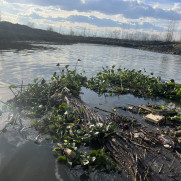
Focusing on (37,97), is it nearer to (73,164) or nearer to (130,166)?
(73,164)

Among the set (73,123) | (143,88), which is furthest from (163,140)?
(143,88)

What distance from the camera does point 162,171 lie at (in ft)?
11.0

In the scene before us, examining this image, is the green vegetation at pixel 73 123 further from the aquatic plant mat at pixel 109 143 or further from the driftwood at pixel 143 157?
the driftwood at pixel 143 157

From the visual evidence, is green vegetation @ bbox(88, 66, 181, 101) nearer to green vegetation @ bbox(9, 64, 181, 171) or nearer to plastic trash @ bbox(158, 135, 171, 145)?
green vegetation @ bbox(9, 64, 181, 171)

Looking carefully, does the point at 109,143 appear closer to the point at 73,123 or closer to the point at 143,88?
the point at 73,123

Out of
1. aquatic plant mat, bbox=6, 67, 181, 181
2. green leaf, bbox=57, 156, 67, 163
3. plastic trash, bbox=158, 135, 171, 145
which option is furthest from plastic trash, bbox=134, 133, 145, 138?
green leaf, bbox=57, 156, 67, 163

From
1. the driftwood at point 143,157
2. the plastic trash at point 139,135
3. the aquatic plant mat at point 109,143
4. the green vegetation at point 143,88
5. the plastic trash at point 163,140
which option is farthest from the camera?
the green vegetation at point 143,88

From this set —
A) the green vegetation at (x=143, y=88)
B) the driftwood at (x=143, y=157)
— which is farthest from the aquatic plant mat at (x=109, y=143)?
the green vegetation at (x=143, y=88)

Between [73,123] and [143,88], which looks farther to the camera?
[143,88]

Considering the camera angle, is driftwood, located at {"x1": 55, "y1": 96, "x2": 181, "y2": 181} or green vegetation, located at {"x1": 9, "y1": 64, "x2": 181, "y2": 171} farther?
green vegetation, located at {"x1": 9, "y1": 64, "x2": 181, "y2": 171}

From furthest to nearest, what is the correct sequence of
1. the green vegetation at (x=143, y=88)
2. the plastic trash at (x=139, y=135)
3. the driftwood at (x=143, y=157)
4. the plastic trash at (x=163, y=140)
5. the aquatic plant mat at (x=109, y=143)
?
the green vegetation at (x=143, y=88) → the plastic trash at (x=139, y=135) → the plastic trash at (x=163, y=140) → the aquatic plant mat at (x=109, y=143) → the driftwood at (x=143, y=157)

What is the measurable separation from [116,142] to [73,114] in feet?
6.00

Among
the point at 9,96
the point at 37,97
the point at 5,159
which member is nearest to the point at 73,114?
the point at 37,97

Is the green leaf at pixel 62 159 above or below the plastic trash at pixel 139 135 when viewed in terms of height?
below
